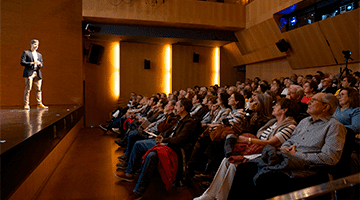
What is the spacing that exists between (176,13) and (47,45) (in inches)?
123

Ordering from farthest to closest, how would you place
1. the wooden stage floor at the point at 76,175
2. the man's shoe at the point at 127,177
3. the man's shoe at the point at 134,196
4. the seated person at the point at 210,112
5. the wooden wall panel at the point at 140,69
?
1. the wooden wall panel at the point at 140,69
2. the seated person at the point at 210,112
3. the man's shoe at the point at 127,177
4. the man's shoe at the point at 134,196
5. the wooden stage floor at the point at 76,175

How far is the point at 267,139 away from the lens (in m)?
1.90

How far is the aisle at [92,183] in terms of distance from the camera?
2285 mm

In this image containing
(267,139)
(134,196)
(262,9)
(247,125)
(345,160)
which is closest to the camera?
(345,160)

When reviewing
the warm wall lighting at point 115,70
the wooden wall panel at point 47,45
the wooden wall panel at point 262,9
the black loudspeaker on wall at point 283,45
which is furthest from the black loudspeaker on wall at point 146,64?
the black loudspeaker on wall at point 283,45

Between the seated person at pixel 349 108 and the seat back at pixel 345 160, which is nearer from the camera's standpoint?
the seat back at pixel 345 160

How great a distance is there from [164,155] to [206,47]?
269 inches

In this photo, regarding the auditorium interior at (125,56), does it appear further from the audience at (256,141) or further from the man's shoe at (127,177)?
the audience at (256,141)

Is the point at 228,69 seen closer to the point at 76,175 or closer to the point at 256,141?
the point at 76,175

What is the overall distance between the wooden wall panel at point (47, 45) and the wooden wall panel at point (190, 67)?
2992 millimetres

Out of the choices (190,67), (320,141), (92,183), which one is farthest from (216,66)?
(320,141)

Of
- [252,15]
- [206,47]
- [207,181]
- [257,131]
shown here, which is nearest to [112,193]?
[207,181]

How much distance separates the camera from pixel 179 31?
22.2ft

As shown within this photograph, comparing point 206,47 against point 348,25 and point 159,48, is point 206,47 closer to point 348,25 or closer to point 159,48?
point 159,48
